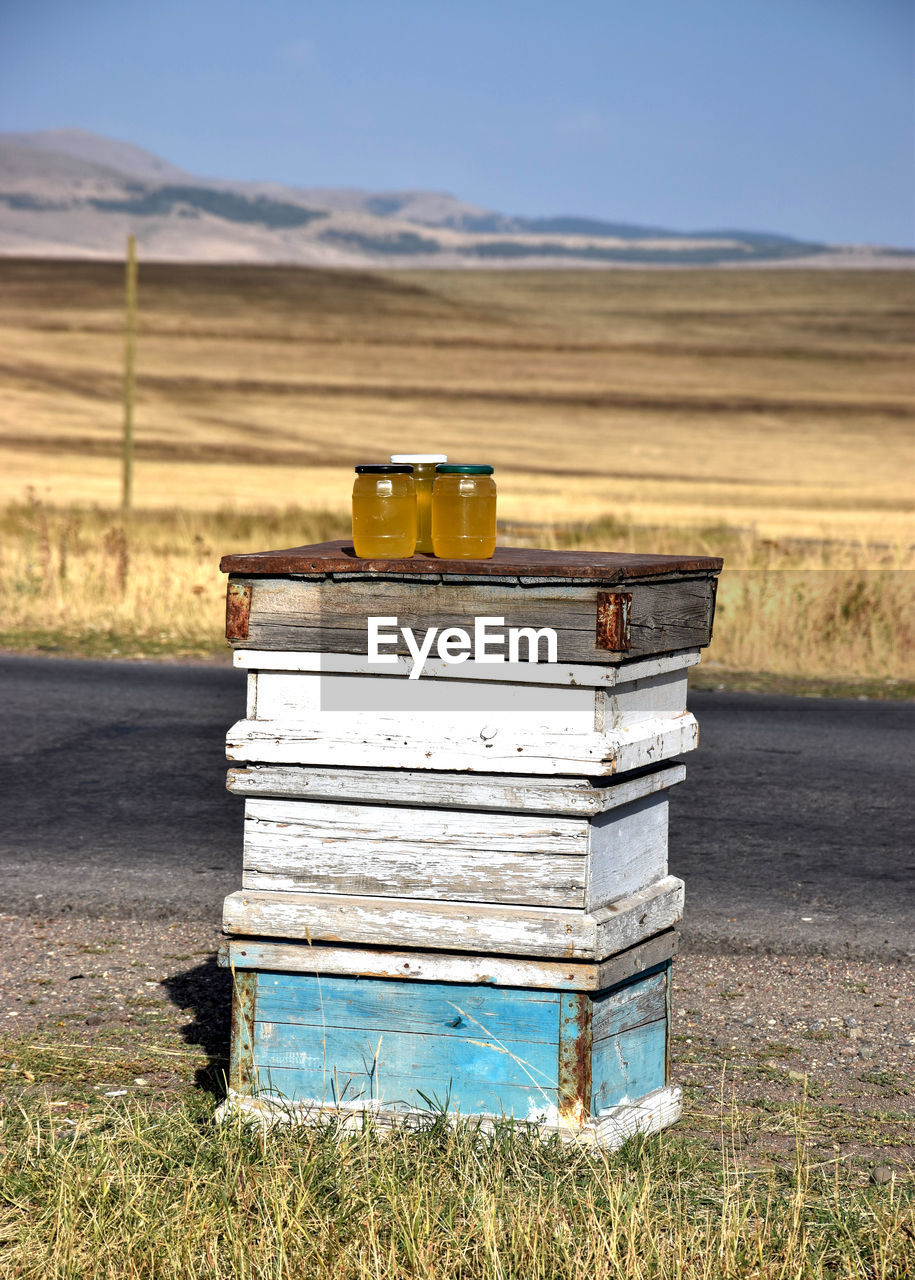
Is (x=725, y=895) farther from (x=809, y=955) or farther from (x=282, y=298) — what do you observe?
(x=282, y=298)

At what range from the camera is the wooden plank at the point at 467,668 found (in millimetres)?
3365

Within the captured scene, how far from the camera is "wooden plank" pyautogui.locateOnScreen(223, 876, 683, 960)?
335 cm

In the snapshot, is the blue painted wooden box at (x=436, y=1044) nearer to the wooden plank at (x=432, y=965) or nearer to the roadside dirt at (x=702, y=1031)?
the wooden plank at (x=432, y=965)

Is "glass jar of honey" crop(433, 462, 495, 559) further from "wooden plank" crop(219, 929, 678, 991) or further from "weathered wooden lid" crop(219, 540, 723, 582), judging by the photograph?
"wooden plank" crop(219, 929, 678, 991)

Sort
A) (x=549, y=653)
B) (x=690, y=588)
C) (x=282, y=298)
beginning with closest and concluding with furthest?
(x=549, y=653), (x=690, y=588), (x=282, y=298)

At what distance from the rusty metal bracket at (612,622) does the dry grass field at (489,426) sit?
30.4ft

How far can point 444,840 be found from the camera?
3.47m

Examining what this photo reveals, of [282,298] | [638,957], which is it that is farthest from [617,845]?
[282,298]

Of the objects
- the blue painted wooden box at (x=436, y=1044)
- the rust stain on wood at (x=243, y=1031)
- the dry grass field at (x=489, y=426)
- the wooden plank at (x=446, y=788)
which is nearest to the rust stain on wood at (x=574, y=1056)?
the blue painted wooden box at (x=436, y=1044)

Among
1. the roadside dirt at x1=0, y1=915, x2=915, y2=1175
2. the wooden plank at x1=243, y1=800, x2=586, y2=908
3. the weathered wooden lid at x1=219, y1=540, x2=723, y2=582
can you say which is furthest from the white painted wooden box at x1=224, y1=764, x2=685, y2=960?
the roadside dirt at x1=0, y1=915, x2=915, y2=1175

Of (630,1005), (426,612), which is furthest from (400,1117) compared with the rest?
(426,612)

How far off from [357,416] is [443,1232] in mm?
49219

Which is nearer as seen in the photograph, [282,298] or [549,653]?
[549,653]

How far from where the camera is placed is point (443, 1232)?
3.05 metres
